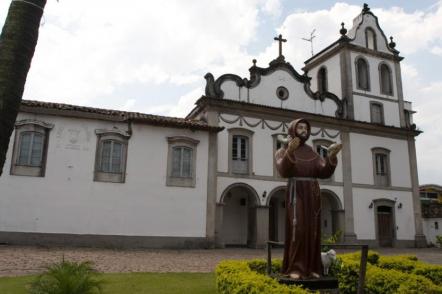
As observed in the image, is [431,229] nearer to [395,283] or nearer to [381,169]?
[381,169]

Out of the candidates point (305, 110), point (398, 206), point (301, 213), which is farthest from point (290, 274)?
point (398, 206)

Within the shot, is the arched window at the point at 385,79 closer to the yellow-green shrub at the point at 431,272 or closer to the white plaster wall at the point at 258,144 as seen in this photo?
the white plaster wall at the point at 258,144

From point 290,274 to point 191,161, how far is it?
39.6ft

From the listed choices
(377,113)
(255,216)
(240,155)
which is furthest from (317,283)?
(377,113)

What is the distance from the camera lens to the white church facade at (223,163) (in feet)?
52.4

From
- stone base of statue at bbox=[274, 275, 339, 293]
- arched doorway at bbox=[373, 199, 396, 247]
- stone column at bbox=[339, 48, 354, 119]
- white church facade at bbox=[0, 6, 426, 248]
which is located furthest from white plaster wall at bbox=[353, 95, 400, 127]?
stone base of statue at bbox=[274, 275, 339, 293]

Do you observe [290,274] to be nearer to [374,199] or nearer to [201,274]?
[201,274]

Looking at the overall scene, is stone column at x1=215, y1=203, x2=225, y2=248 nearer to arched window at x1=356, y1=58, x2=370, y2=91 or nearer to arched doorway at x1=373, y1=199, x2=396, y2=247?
arched doorway at x1=373, y1=199, x2=396, y2=247

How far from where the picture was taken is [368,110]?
76.1 ft

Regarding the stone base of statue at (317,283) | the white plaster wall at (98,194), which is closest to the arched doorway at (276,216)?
the white plaster wall at (98,194)

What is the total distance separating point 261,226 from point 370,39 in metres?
14.4

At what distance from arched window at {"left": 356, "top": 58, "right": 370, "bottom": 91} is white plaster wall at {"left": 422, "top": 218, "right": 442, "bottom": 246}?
9449 millimetres

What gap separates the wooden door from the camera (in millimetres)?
22016

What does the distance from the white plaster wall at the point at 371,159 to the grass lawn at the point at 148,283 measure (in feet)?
48.7
